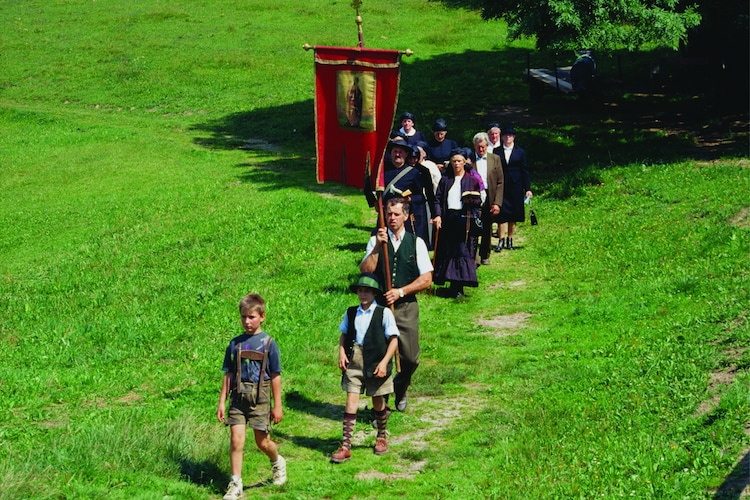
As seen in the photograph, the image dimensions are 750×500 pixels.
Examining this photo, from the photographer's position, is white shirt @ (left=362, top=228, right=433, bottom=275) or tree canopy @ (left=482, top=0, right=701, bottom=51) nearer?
white shirt @ (left=362, top=228, right=433, bottom=275)

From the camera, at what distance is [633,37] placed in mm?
21312

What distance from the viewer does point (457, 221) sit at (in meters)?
14.4

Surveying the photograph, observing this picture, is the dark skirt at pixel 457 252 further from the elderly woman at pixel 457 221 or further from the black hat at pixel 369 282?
the black hat at pixel 369 282

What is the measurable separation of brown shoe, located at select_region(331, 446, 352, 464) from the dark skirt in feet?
18.3

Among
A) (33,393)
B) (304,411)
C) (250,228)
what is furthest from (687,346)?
(250,228)

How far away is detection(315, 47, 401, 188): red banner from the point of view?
1319 cm

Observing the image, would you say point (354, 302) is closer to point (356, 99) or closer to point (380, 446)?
point (356, 99)

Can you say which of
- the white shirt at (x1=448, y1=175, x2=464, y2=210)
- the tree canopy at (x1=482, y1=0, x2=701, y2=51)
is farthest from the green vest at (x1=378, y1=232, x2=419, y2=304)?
the tree canopy at (x1=482, y1=0, x2=701, y2=51)

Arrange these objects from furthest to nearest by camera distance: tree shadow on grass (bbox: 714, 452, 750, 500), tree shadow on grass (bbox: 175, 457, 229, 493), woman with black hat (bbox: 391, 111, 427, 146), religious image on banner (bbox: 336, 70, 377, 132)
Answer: woman with black hat (bbox: 391, 111, 427, 146) → religious image on banner (bbox: 336, 70, 377, 132) → tree shadow on grass (bbox: 175, 457, 229, 493) → tree shadow on grass (bbox: 714, 452, 750, 500)

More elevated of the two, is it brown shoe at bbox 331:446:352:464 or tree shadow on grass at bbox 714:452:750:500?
tree shadow on grass at bbox 714:452:750:500

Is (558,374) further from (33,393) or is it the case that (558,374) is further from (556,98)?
(556,98)

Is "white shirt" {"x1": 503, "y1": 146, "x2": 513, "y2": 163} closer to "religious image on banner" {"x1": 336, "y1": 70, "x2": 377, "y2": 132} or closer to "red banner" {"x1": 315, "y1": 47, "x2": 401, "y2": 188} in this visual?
"red banner" {"x1": 315, "y1": 47, "x2": 401, "y2": 188}

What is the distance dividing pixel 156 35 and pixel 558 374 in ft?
131

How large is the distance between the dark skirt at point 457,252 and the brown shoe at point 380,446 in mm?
5286
